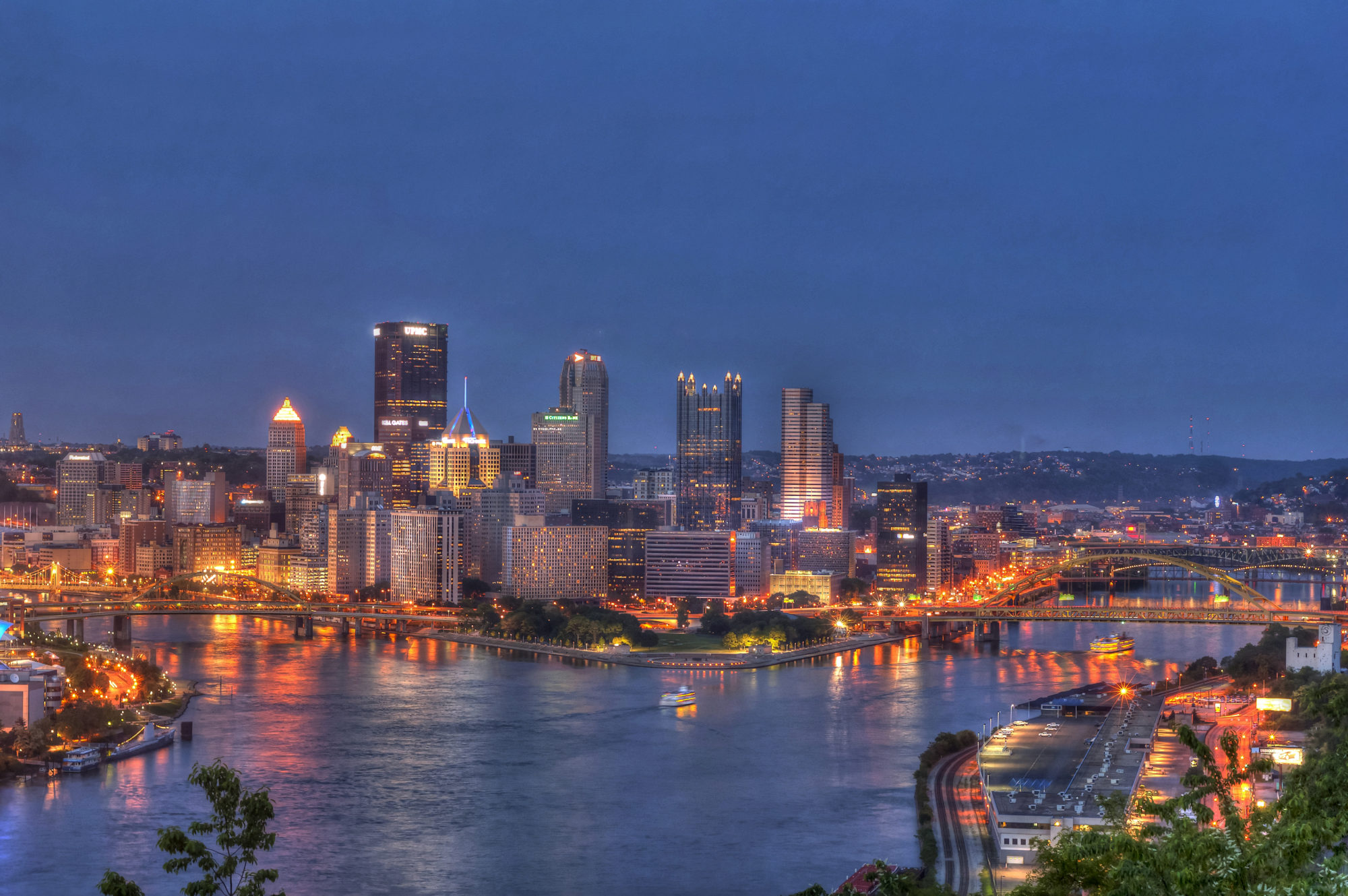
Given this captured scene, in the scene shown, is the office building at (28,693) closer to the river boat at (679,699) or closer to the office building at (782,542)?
the river boat at (679,699)

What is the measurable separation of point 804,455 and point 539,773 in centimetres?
4980

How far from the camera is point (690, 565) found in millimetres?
44281

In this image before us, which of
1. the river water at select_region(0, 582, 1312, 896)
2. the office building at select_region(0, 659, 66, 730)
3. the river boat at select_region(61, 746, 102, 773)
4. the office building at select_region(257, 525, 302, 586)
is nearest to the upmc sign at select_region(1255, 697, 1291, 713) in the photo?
the river water at select_region(0, 582, 1312, 896)

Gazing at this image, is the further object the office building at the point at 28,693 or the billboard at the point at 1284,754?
the office building at the point at 28,693

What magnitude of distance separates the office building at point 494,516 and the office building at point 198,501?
51.8ft

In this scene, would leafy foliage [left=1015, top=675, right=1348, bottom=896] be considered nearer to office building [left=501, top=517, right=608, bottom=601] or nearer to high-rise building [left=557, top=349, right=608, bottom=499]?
office building [left=501, top=517, right=608, bottom=601]

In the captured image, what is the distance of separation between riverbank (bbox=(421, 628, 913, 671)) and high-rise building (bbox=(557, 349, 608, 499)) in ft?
84.2

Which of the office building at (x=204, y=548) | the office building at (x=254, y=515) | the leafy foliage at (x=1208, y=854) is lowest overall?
the leafy foliage at (x=1208, y=854)

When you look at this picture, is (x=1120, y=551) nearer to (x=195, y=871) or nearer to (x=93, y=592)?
(x=93, y=592)

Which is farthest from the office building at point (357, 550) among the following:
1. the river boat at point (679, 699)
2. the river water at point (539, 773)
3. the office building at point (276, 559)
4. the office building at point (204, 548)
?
the river boat at point (679, 699)

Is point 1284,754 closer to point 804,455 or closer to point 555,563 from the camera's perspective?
point 555,563

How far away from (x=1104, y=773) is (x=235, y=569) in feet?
140

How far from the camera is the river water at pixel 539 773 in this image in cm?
1424

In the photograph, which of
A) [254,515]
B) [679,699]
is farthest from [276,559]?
[679,699]
